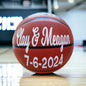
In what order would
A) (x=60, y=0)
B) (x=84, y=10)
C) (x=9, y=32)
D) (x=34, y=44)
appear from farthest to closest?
(x=84, y=10), (x=60, y=0), (x=9, y=32), (x=34, y=44)

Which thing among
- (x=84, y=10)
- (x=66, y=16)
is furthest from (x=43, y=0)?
(x=84, y=10)

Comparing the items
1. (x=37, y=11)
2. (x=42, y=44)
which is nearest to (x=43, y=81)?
(x=42, y=44)

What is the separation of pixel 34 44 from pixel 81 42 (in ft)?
21.1

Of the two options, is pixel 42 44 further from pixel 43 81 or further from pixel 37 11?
pixel 37 11

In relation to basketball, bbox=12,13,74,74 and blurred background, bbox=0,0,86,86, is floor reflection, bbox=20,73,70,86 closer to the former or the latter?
basketball, bbox=12,13,74,74

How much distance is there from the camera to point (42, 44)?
42.2 inches

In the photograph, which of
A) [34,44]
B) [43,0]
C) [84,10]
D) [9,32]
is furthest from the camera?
[84,10]

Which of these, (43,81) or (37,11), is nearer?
(43,81)

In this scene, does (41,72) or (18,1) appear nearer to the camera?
(41,72)

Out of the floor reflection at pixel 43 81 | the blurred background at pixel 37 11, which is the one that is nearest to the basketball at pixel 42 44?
the floor reflection at pixel 43 81

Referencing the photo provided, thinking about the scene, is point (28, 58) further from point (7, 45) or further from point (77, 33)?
point (77, 33)

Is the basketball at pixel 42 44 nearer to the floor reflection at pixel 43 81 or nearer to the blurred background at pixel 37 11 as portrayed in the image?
the floor reflection at pixel 43 81

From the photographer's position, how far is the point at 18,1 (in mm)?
6574

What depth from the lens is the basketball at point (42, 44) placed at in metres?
1.07
